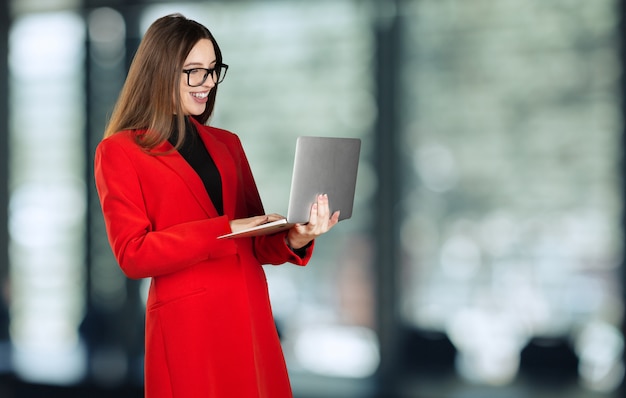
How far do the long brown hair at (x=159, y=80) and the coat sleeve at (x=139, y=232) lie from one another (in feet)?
0.23

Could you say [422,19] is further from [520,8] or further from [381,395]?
[381,395]

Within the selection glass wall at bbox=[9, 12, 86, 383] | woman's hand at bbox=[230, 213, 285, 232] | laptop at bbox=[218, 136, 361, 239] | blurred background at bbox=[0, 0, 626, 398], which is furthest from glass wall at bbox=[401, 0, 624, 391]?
woman's hand at bbox=[230, 213, 285, 232]

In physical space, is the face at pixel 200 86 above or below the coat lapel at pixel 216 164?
above

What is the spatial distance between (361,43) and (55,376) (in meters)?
2.39

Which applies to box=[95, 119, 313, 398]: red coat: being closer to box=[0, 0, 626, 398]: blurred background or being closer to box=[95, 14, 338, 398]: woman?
box=[95, 14, 338, 398]: woman

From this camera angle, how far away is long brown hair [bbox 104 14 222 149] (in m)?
1.57

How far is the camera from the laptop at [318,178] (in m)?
1.49

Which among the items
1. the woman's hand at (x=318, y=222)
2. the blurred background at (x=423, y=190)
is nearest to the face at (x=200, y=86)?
the woman's hand at (x=318, y=222)

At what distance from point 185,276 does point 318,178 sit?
328mm

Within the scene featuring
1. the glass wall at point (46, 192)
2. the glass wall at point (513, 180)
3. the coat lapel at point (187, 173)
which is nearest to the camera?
the coat lapel at point (187, 173)

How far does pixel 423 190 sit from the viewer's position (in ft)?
12.3

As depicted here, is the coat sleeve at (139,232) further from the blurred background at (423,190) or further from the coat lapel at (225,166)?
the blurred background at (423,190)

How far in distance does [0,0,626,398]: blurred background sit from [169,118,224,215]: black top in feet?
7.12

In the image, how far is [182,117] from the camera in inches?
63.3
